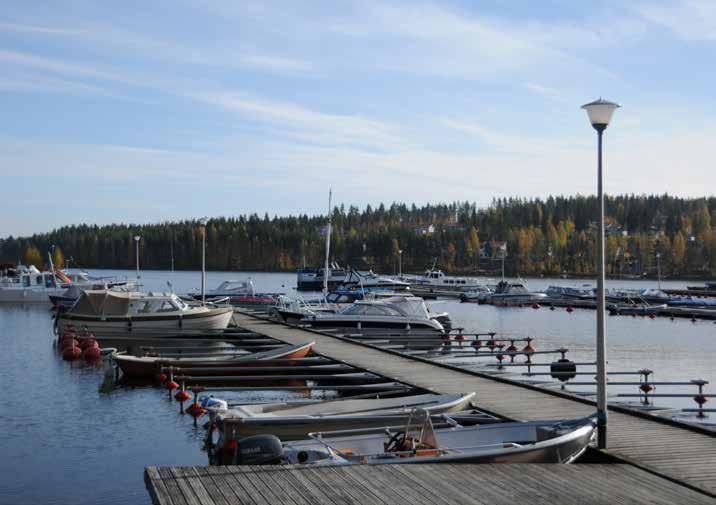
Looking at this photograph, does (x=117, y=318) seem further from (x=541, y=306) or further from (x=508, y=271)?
(x=508, y=271)

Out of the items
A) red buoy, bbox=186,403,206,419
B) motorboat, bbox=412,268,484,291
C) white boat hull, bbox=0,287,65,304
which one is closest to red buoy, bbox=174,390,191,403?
red buoy, bbox=186,403,206,419

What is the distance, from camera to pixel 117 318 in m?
35.8

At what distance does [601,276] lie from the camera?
12.5m

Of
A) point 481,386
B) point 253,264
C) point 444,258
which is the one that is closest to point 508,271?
point 444,258

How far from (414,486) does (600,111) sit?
5.81 meters

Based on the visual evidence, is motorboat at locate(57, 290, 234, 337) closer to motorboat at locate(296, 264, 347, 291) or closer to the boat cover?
the boat cover

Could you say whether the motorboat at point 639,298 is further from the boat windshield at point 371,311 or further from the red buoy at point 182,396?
the red buoy at point 182,396

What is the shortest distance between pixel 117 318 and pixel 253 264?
153679 mm

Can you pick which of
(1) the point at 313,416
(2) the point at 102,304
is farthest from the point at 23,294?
(1) the point at 313,416

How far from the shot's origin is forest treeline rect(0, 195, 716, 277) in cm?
15738

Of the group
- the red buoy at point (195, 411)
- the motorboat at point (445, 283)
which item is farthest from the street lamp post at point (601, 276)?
the motorboat at point (445, 283)

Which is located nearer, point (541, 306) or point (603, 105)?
point (603, 105)

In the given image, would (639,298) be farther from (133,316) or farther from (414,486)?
(414,486)

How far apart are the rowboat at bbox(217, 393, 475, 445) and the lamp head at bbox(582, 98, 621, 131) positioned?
526 cm
